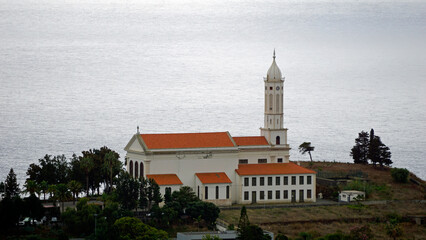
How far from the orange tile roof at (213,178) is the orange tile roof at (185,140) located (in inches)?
110

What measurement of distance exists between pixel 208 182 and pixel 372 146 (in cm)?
2624

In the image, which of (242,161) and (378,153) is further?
(378,153)

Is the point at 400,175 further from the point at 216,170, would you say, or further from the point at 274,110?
the point at 216,170

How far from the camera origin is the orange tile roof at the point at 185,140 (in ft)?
308

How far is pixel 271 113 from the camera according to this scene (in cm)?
10288

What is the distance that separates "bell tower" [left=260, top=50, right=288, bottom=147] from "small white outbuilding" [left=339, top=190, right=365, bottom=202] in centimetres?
840

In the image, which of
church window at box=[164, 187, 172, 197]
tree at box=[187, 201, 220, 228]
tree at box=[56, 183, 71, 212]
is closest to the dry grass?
tree at box=[187, 201, 220, 228]

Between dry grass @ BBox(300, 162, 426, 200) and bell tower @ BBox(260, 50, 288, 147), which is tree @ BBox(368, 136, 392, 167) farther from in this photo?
bell tower @ BBox(260, 50, 288, 147)

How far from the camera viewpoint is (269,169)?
96750 mm

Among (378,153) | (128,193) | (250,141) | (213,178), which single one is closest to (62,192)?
(128,193)

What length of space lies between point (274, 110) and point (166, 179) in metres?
16.5

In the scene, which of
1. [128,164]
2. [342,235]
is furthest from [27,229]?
[342,235]

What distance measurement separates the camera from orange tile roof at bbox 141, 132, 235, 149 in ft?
308

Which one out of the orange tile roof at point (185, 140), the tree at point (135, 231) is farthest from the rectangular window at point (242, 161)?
the tree at point (135, 231)
